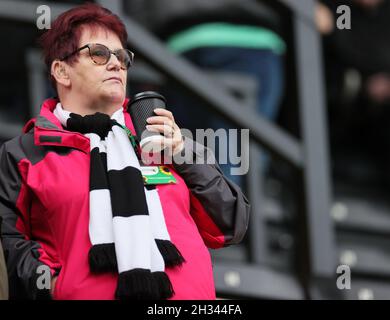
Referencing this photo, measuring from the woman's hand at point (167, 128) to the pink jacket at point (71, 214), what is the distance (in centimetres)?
9

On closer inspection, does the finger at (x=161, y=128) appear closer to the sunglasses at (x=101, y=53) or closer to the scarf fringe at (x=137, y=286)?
the sunglasses at (x=101, y=53)

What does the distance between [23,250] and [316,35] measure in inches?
103

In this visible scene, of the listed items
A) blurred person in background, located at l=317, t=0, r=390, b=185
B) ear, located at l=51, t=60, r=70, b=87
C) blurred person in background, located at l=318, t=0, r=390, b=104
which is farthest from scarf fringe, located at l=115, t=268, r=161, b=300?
blurred person in background, located at l=318, t=0, r=390, b=104

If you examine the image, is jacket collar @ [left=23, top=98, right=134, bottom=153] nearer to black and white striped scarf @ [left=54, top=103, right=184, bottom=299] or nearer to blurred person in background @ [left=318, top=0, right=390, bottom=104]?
black and white striped scarf @ [left=54, top=103, right=184, bottom=299]

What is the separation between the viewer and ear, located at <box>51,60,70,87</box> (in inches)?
115

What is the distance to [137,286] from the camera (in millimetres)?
2557

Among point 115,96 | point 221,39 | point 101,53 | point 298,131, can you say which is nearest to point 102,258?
point 115,96

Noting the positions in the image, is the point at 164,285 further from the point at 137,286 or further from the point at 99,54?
the point at 99,54

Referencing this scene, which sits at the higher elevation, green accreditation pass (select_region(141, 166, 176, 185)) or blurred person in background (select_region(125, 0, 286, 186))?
blurred person in background (select_region(125, 0, 286, 186))

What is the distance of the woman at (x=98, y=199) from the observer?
103 inches

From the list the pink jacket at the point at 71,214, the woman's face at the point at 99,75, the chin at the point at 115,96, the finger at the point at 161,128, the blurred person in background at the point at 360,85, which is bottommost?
the pink jacket at the point at 71,214

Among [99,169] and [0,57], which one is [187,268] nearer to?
[99,169]

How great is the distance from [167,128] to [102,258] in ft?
1.19

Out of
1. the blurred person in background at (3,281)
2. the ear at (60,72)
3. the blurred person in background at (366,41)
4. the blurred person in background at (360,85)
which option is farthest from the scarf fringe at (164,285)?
the blurred person in background at (366,41)
